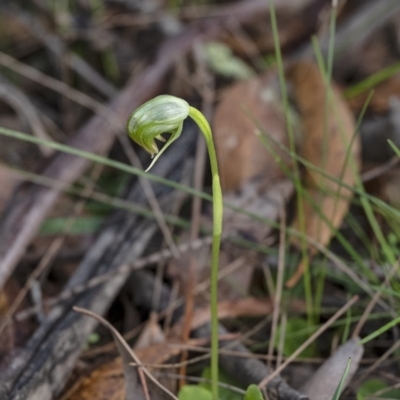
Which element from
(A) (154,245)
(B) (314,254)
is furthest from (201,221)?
(B) (314,254)

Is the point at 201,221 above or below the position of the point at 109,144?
below

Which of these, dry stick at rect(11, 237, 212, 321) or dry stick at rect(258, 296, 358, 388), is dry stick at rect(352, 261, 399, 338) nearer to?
dry stick at rect(258, 296, 358, 388)

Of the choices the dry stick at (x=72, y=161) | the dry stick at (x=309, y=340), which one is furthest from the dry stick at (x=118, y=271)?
the dry stick at (x=309, y=340)

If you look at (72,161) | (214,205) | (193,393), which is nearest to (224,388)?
(193,393)

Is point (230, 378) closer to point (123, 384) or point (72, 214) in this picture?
point (123, 384)

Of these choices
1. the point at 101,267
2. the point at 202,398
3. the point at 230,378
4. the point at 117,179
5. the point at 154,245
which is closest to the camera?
the point at 202,398

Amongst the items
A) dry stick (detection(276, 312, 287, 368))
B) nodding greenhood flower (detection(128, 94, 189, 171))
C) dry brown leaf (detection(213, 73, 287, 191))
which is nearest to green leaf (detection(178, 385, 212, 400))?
dry stick (detection(276, 312, 287, 368))
